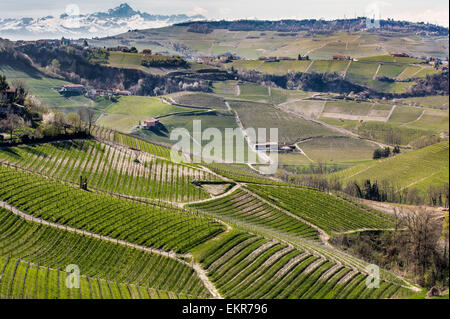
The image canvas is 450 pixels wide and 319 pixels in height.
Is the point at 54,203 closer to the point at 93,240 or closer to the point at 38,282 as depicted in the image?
the point at 93,240

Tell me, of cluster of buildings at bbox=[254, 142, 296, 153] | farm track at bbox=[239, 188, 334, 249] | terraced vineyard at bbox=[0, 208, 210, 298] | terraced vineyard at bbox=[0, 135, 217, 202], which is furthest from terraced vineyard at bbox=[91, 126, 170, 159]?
cluster of buildings at bbox=[254, 142, 296, 153]

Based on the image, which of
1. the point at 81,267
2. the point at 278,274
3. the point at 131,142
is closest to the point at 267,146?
the point at 131,142

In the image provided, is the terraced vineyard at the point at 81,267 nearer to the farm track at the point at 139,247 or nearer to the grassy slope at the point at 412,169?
the farm track at the point at 139,247

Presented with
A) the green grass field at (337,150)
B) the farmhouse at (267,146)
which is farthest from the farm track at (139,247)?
the green grass field at (337,150)

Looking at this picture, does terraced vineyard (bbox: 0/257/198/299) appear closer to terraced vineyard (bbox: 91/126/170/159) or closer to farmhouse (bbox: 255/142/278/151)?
terraced vineyard (bbox: 91/126/170/159)

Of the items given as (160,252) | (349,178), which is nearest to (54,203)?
(160,252)

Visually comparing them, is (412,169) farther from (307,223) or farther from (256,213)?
(256,213)
